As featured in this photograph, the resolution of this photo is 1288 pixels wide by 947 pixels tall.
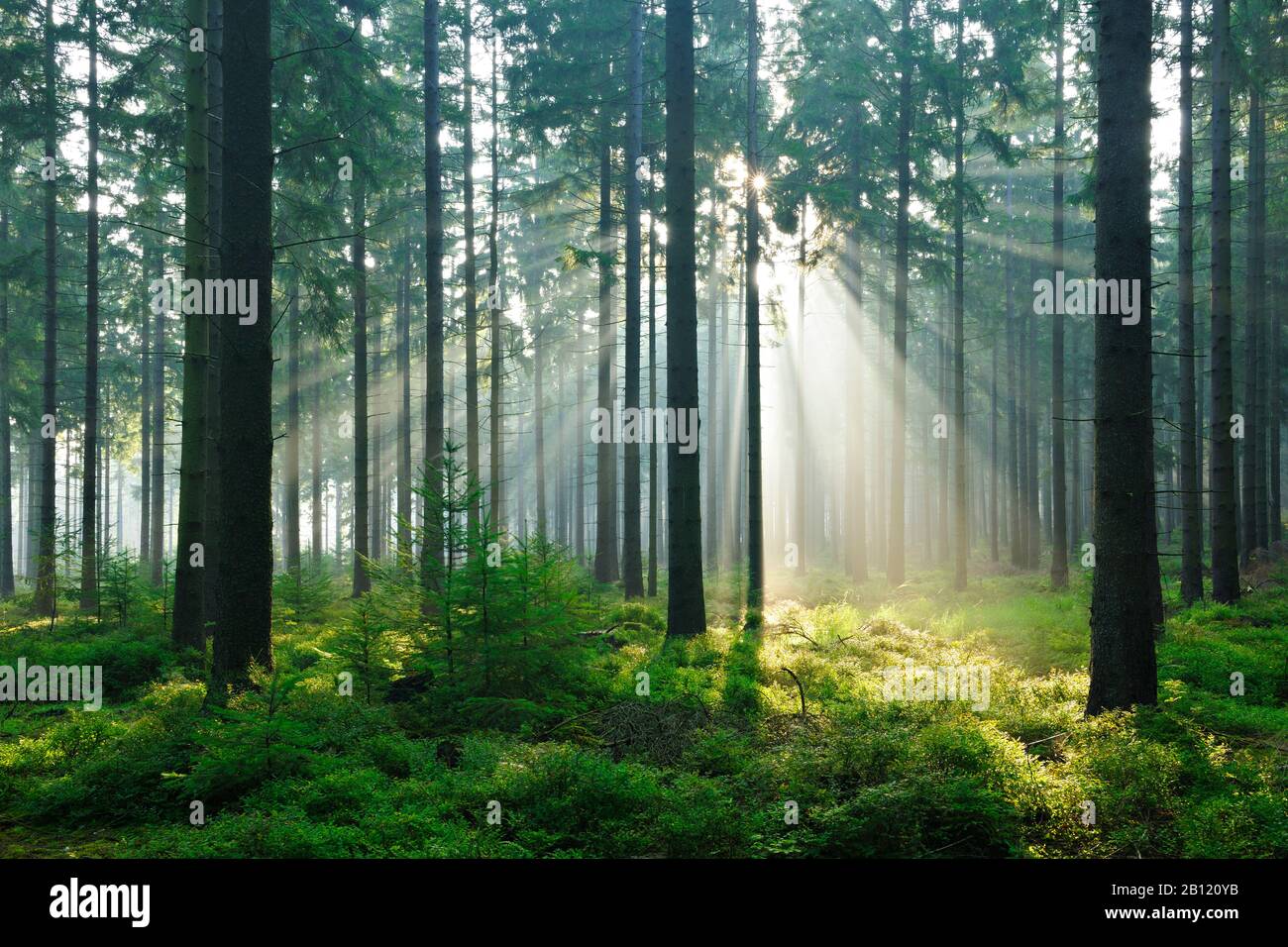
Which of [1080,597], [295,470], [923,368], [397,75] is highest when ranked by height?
[397,75]

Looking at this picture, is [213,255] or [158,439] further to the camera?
[158,439]

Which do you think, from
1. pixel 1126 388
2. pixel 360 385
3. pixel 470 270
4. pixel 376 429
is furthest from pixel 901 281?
pixel 376 429

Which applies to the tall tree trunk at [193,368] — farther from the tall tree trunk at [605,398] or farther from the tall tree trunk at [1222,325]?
the tall tree trunk at [1222,325]

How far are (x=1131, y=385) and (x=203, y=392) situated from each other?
12.5 m

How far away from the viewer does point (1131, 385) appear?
739cm

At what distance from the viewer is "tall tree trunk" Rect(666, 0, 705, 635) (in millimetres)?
12219

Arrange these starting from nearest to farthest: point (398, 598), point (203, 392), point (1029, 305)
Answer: point (398, 598), point (203, 392), point (1029, 305)

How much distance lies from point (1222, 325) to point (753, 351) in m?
8.97

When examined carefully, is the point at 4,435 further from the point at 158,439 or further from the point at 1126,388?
the point at 1126,388

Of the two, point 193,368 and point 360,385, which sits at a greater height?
point 360,385

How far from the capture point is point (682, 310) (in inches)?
488
